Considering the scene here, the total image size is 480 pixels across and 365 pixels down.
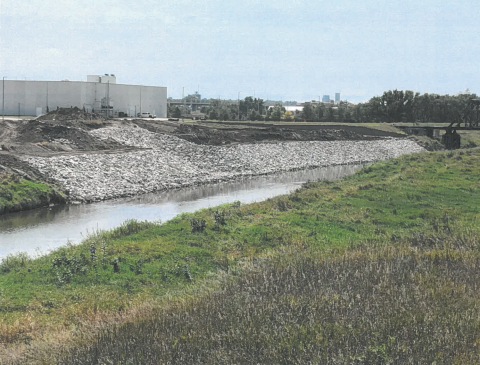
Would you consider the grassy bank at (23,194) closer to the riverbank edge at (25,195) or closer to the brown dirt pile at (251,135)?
the riverbank edge at (25,195)

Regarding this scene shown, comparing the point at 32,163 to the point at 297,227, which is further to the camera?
the point at 32,163

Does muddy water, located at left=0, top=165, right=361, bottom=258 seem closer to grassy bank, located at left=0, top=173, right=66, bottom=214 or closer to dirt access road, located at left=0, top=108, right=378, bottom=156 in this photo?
grassy bank, located at left=0, top=173, right=66, bottom=214

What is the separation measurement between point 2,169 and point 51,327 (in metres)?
23.3

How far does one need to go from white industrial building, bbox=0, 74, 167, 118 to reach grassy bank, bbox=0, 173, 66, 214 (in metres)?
44.2

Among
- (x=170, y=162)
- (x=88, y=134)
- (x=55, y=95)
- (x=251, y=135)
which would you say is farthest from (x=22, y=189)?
(x=55, y=95)

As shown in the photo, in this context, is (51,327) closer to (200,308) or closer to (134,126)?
(200,308)

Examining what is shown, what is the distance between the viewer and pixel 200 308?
10125 mm

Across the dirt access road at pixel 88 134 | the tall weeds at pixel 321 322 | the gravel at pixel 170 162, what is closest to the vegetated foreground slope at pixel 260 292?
the tall weeds at pixel 321 322

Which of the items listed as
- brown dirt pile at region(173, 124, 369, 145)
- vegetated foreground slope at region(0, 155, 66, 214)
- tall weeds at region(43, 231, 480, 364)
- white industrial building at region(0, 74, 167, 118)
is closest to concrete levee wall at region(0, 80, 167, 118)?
white industrial building at region(0, 74, 167, 118)

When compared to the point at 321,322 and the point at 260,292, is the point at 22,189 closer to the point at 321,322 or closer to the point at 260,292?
the point at 260,292

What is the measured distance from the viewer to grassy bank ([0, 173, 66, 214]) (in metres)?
28.2

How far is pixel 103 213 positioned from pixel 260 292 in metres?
18.7

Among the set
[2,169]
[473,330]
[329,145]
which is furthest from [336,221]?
[329,145]

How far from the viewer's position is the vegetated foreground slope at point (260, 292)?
26.5 ft
